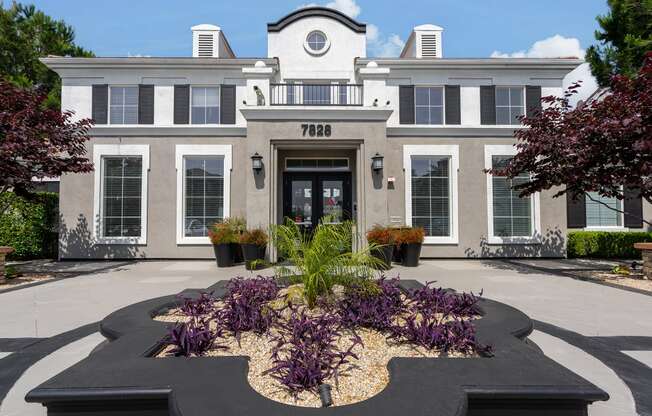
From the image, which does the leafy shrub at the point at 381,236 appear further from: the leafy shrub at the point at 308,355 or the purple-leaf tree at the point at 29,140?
the purple-leaf tree at the point at 29,140

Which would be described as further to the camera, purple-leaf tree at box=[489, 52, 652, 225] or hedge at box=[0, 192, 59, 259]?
hedge at box=[0, 192, 59, 259]

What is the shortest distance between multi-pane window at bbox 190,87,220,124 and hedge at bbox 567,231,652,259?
38.8 feet

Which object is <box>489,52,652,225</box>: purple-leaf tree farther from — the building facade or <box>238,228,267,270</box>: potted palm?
<box>238,228,267,270</box>: potted palm

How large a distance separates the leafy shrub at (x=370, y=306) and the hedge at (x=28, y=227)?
10.8 meters

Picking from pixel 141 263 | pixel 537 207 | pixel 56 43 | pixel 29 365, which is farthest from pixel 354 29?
pixel 56 43

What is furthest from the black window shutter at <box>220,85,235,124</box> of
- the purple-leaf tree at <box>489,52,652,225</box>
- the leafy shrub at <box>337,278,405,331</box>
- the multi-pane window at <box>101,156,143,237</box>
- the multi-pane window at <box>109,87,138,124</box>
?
the leafy shrub at <box>337,278,405,331</box>

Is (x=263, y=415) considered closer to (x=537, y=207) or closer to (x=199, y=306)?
(x=199, y=306)

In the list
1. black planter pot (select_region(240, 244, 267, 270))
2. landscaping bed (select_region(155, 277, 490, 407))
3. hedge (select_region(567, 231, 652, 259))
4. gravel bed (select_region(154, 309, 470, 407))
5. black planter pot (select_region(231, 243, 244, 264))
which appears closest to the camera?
gravel bed (select_region(154, 309, 470, 407))

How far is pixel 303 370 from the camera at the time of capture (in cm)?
187

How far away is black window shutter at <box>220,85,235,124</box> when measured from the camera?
1008cm

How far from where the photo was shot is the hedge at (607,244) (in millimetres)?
10516

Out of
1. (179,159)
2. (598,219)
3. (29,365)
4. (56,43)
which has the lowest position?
(29,365)

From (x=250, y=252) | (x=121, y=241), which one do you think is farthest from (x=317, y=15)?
(x=121, y=241)

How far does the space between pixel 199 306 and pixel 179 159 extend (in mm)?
7734
